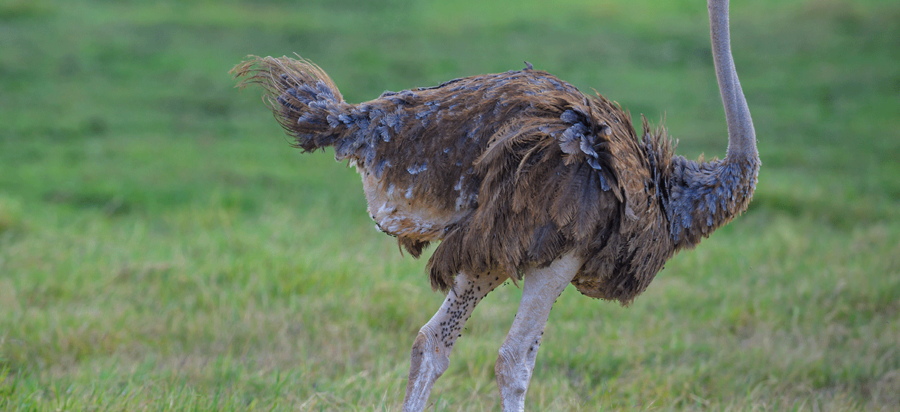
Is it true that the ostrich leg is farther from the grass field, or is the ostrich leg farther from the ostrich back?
the grass field

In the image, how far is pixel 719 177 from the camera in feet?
9.32

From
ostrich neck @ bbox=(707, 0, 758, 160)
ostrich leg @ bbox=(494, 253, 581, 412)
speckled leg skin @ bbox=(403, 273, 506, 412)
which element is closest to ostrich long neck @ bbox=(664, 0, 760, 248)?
ostrich neck @ bbox=(707, 0, 758, 160)

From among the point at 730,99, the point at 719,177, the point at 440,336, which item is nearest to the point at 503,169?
the point at 440,336

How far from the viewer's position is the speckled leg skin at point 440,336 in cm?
284

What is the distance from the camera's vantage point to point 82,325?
4.18 metres

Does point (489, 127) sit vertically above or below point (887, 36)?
below

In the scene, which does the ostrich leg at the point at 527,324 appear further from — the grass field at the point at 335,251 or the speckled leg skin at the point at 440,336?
the grass field at the point at 335,251

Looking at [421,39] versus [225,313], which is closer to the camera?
[225,313]

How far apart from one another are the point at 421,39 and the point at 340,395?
10462 millimetres

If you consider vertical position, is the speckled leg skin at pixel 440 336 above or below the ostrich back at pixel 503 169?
below

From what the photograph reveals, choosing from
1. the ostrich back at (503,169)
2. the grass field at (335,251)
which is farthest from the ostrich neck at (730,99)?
the grass field at (335,251)

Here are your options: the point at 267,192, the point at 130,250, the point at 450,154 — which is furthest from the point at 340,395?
the point at 267,192

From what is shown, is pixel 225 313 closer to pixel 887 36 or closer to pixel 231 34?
pixel 231 34

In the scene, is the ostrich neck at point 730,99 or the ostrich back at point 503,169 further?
the ostrich neck at point 730,99
